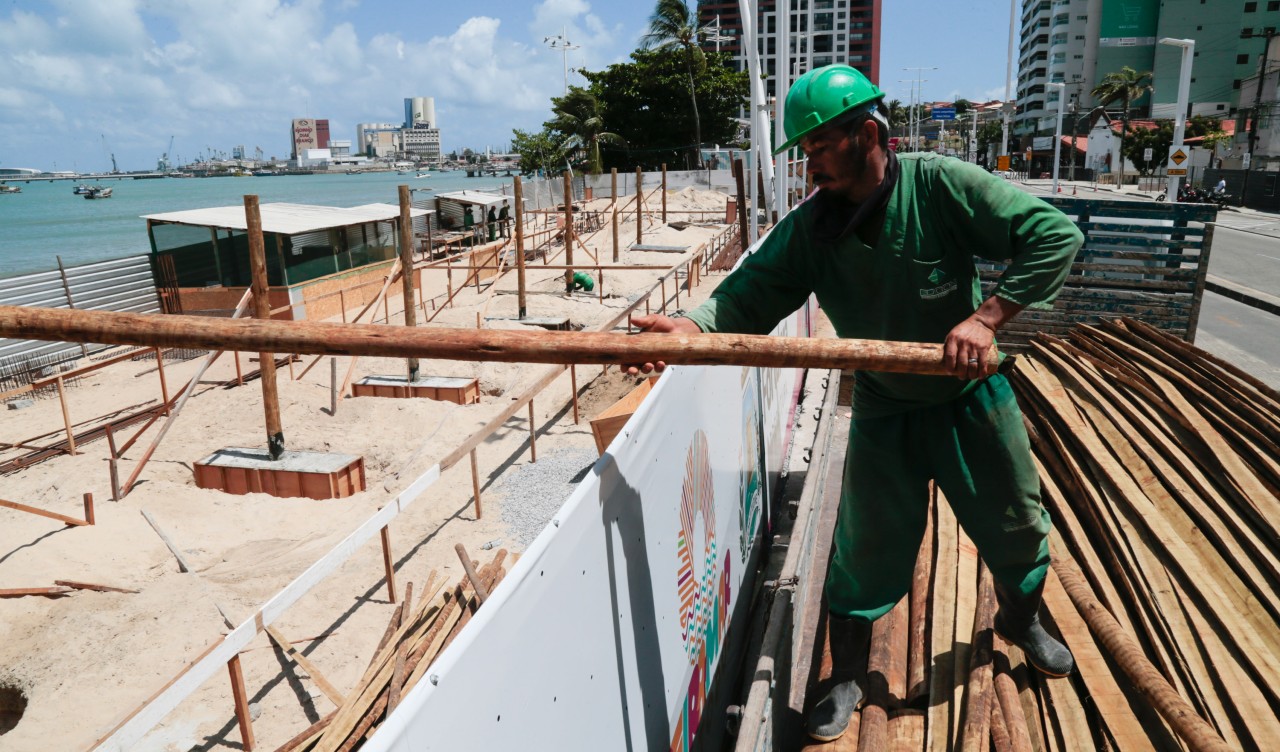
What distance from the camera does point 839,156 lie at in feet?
8.47

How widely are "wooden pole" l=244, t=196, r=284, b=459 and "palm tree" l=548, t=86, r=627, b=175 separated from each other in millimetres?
42856

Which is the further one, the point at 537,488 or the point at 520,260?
the point at 520,260

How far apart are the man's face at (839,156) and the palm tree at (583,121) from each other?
5019cm

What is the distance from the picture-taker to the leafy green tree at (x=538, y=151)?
187ft

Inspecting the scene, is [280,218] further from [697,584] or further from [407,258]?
[697,584]

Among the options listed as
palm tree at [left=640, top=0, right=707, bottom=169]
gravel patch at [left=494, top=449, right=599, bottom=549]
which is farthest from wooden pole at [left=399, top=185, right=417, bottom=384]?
palm tree at [left=640, top=0, right=707, bottom=169]

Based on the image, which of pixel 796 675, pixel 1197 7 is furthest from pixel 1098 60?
pixel 796 675

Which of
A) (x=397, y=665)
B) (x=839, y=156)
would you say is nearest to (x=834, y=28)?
(x=397, y=665)

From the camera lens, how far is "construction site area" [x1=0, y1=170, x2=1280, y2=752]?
83.8 inches

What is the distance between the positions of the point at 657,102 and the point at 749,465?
5139 cm

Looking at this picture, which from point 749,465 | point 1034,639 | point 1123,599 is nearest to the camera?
point 1034,639

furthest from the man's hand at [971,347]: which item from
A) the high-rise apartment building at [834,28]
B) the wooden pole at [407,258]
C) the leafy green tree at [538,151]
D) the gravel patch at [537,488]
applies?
the high-rise apartment building at [834,28]

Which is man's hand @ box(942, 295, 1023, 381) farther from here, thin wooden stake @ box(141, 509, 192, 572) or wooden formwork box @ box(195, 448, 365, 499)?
wooden formwork box @ box(195, 448, 365, 499)

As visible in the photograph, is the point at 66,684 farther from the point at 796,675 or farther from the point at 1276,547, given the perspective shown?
the point at 1276,547
